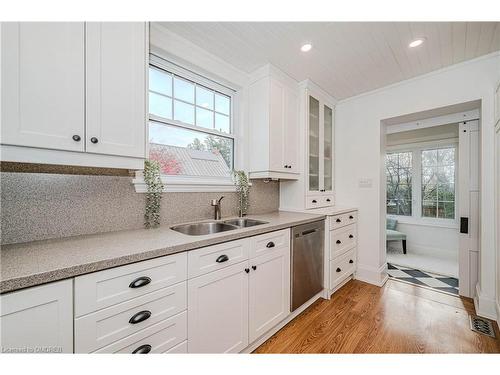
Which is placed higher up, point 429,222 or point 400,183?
point 400,183

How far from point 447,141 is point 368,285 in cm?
323

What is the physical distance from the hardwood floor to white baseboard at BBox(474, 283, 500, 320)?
0.25 feet

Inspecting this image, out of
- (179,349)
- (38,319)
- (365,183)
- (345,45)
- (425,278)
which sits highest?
(345,45)

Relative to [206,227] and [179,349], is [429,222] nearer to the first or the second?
[206,227]

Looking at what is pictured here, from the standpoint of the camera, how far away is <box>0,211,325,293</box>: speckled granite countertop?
751mm

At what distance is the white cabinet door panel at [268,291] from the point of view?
1517 millimetres

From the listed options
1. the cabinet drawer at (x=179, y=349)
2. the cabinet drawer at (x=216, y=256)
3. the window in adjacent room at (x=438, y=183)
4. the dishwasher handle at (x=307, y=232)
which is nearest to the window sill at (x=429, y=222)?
the window in adjacent room at (x=438, y=183)

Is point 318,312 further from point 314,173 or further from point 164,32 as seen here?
point 164,32

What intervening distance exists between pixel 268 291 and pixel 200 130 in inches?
62.9

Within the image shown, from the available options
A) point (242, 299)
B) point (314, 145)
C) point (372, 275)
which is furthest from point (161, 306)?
point (372, 275)

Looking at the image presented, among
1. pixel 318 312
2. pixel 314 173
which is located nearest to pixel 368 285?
pixel 318 312

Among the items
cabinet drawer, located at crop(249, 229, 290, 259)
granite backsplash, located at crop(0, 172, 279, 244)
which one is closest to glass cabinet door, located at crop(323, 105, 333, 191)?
cabinet drawer, located at crop(249, 229, 290, 259)

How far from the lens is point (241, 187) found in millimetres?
2240

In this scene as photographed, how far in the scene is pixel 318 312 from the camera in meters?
2.05
